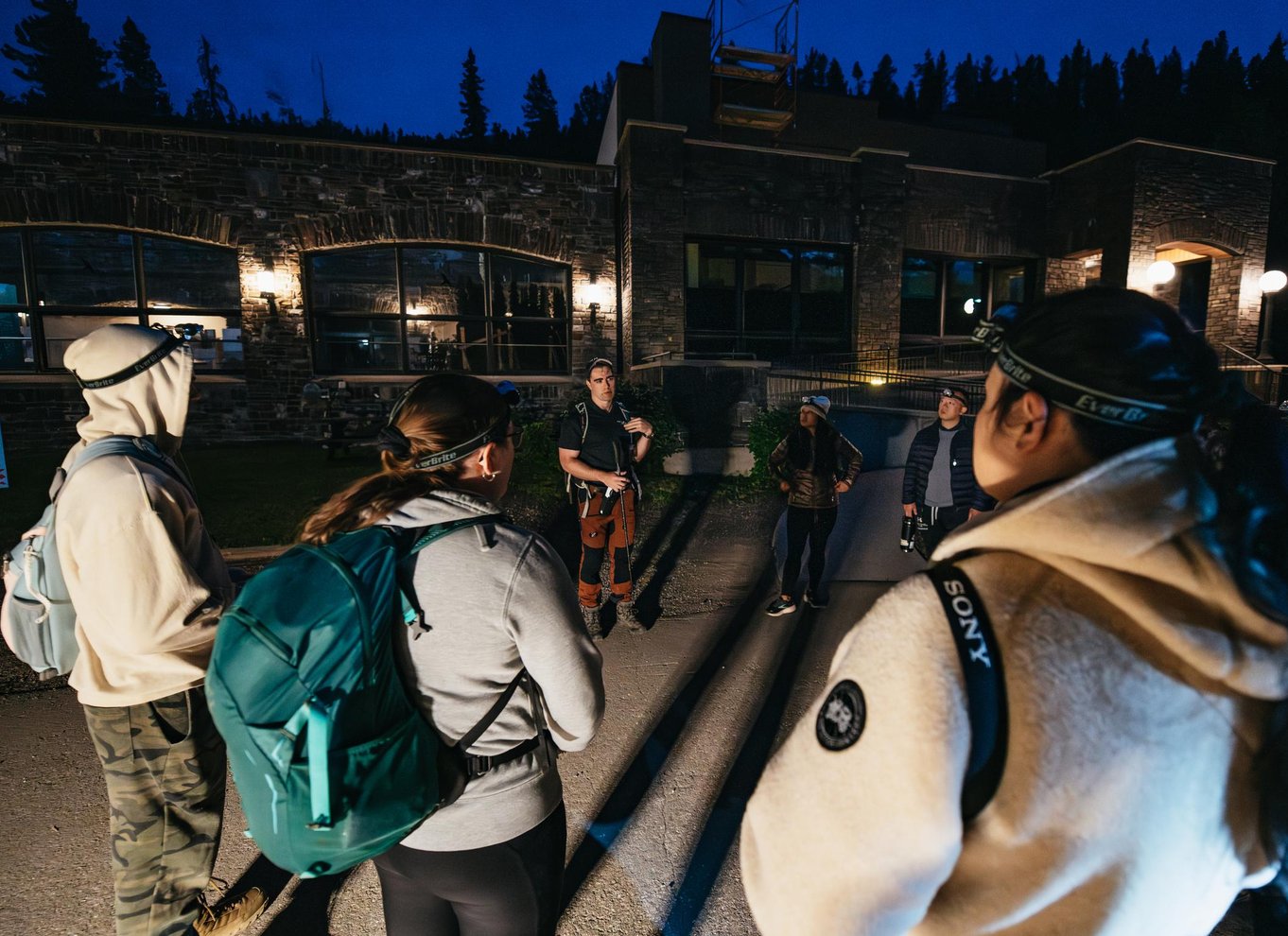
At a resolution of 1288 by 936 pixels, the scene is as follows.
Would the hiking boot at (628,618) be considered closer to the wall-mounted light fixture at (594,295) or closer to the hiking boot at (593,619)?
the hiking boot at (593,619)

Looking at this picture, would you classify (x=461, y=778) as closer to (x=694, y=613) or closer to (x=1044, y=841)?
(x=1044, y=841)

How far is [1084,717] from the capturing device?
75cm

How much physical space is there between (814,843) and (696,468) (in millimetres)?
9302

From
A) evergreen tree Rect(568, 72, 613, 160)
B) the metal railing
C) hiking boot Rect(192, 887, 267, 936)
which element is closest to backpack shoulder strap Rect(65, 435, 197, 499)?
hiking boot Rect(192, 887, 267, 936)

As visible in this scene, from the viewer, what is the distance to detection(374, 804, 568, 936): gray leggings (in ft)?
5.00

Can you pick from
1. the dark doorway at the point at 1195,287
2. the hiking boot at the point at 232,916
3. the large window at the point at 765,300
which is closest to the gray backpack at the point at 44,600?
the hiking boot at the point at 232,916

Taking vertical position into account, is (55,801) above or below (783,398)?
below

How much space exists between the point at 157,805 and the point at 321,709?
4.99ft

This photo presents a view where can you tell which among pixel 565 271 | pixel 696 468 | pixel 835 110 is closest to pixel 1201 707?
pixel 696 468

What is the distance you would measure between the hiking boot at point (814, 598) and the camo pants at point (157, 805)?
4476 millimetres

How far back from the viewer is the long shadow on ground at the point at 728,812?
2.48 meters

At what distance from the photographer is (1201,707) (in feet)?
2.56

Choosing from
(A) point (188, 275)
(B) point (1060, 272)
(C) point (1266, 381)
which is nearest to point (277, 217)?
(A) point (188, 275)

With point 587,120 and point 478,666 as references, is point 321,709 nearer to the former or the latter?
point 478,666
